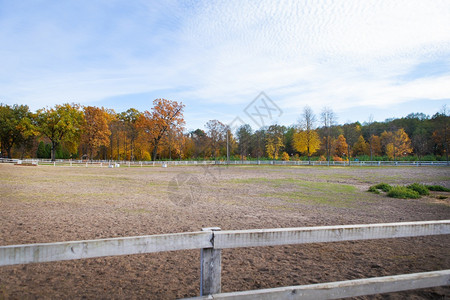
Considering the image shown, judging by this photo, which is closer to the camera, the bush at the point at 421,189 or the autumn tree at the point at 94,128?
the bush at the point at 421,189

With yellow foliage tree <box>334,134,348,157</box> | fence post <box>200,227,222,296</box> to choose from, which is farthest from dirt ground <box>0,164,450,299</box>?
yellow foliage tree <box>334,134,348,157</box>

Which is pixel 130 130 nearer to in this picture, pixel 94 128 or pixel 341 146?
pixel 94 128

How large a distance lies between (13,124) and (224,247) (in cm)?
7038

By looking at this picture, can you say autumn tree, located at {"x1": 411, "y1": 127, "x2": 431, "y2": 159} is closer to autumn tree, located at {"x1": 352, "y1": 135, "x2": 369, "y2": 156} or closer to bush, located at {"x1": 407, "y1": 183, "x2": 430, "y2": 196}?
autumn tree, located at {"x1": 352, "y1": 135, "x2": 369, "y2": 156}

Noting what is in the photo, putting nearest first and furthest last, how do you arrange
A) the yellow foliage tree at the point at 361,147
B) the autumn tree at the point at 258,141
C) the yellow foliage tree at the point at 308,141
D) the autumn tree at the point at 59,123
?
the autumn tree at the point at 59,123, the yellow foliage tree at the point at 308,141, the autumn tree at the point at 258,141, the yellow foliage tree at the point at 361,147

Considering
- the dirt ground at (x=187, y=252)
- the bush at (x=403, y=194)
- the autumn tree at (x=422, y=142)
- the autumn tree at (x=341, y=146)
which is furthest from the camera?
the autumn tree at (x=341, y=146)

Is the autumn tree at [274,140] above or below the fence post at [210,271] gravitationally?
above

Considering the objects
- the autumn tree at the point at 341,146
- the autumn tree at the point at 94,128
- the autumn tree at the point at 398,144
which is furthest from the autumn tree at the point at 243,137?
the autumn tree at the point at 398,144

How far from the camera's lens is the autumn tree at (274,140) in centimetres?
6794

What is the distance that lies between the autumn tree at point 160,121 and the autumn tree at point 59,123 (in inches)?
514

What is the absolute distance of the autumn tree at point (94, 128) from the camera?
53344mm

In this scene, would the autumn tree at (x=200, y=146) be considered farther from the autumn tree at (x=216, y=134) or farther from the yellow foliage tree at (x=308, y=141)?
the yellow foliage tree at (x=308, y=141)

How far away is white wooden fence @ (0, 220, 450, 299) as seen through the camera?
2.44 metres

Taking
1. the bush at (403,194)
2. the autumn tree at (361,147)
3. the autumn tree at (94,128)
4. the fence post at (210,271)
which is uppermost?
the autumn tree at (94,128)
